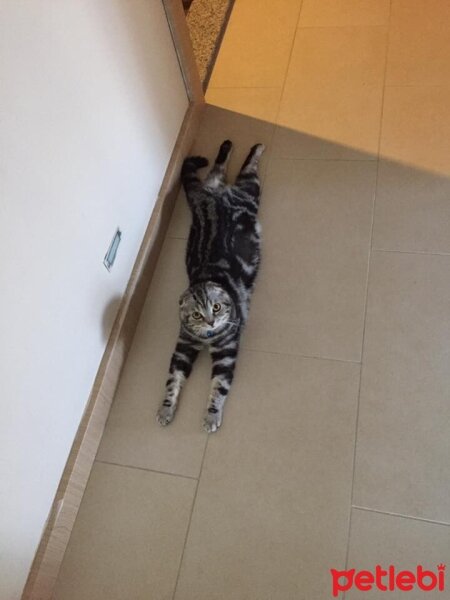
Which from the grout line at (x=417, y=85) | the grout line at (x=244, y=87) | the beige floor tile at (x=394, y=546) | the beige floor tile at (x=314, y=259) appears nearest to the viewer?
the beige floor tile at (x=394, y=546)

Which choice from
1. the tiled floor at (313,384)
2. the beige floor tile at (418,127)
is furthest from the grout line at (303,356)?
the beige floor tile at (418,127)

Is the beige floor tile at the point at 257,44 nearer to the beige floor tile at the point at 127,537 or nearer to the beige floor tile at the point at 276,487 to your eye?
the beige floor tile at the point at 276,487

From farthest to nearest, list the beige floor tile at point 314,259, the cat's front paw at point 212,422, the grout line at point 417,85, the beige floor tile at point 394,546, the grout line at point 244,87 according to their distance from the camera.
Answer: the grout line at point 244,87 < the grout line at point 417,85 < the beige floor tile at point 314,259 < the cat's front paw at point 212,422 < the beige floor tile at point 394,546

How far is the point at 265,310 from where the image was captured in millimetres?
1566

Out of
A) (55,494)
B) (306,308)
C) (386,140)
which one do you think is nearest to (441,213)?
(386,140)

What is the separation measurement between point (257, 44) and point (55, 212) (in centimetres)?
143

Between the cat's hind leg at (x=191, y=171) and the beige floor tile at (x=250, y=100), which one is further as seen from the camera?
the beige floor tile at (x=250, y=100)

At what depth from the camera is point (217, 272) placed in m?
1.53

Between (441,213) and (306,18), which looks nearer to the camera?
(441,213)

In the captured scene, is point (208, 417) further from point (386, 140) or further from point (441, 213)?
point (386, 140)

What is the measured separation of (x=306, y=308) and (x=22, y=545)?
99cm

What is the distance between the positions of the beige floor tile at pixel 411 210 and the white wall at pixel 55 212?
2.72 ft

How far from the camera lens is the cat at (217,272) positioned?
1.42 metres

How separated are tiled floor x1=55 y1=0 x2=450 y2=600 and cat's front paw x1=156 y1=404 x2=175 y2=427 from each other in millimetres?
25
